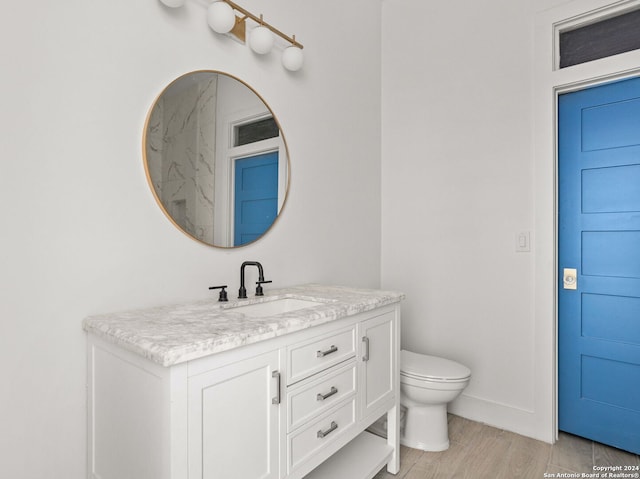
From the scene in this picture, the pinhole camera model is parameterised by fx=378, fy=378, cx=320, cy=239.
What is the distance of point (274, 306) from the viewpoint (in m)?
1.74

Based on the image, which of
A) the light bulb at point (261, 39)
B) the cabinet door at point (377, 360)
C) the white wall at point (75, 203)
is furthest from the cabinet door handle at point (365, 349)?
the light bulb at point (261, 39)

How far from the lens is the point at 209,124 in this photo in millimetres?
1688

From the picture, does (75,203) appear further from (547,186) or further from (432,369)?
(547,186)

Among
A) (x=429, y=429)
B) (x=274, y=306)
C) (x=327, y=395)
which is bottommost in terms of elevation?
(x=429, y=429)

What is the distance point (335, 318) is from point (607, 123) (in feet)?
6.00

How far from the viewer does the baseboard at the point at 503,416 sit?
7.01ft

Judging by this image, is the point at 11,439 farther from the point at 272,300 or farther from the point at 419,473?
the point at 419,473

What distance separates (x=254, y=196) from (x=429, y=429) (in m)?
1.56

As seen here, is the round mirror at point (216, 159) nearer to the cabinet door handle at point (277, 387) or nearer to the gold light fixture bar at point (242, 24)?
the gold light fixture bar at point (242, 24)

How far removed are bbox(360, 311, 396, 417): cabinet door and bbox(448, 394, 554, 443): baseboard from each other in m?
0.88

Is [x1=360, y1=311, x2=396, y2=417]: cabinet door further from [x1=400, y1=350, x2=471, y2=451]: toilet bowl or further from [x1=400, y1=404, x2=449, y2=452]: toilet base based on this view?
[x1=400, y1=404, x2=449, y2=452]: toilet base

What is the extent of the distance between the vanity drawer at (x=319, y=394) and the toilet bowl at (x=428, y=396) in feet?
1.96

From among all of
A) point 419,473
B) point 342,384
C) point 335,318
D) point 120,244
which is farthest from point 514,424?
point 120,244

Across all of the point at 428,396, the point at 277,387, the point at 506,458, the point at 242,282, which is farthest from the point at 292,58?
the point at 506,458
